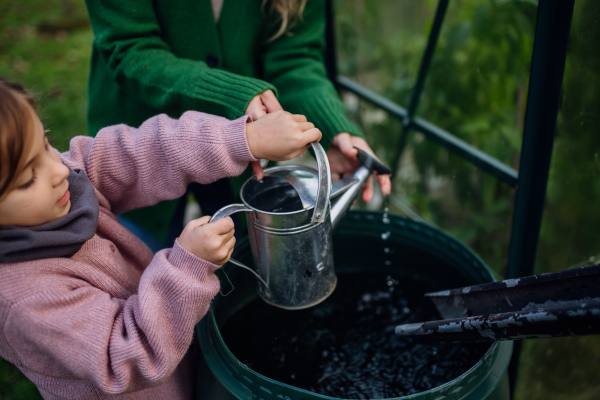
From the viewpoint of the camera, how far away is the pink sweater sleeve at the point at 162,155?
0.89 meters

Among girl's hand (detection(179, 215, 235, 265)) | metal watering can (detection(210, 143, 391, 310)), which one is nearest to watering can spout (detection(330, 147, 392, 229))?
metal watering can (detection(210, 143, 391, 310))

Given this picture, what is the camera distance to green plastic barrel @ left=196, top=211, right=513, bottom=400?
808 millimetres

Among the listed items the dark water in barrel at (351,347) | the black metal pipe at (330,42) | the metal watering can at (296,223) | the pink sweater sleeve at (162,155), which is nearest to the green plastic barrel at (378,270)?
the dark water in barrel at (351,347)

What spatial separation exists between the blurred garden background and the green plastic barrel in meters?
0.40

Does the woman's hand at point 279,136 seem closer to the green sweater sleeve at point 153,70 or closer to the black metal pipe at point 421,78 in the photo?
the green sweater sleeve at point 153,70

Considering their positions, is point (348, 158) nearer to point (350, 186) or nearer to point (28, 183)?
point (350, 186)

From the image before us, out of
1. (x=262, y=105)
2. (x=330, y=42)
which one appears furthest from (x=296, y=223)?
(x=330, y=42)

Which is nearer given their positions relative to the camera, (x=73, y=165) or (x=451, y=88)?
(x=73, y=165)

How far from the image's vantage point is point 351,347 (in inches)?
42.7

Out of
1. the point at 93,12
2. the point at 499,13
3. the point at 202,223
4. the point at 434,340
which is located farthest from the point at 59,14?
the point at 434,340

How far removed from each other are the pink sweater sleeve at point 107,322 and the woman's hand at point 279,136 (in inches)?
9.6

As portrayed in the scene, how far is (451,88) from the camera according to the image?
5.93 ft

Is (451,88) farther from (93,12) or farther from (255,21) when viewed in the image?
(93,12)

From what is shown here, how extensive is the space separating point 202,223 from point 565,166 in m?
1.02
